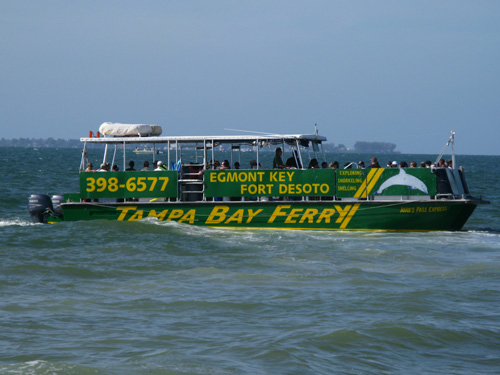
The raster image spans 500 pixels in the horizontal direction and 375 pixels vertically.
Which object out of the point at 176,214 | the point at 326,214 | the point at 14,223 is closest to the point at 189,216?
the point at 176,214

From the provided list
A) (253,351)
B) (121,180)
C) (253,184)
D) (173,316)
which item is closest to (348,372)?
(253,351)

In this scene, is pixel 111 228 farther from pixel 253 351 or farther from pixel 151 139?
pixel 253 351

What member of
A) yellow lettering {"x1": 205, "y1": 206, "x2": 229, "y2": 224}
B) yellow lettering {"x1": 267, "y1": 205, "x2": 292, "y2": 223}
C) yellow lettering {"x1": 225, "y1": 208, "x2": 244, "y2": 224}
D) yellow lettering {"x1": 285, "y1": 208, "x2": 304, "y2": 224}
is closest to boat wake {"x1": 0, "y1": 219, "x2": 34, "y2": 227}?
yellow lettering {"x1": 205, "y1": 206, "x2": 229, "y2": 224}

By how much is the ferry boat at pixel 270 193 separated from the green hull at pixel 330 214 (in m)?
0.03

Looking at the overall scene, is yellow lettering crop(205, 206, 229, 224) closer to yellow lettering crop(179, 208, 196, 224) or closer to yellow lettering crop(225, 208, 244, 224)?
yellow lettering crop(225, 208, 244, 224)

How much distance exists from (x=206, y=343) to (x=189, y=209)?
1096cm

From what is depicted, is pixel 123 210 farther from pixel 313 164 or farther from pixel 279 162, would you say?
pixel 313 164

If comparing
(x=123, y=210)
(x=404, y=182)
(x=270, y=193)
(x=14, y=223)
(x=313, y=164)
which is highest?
(x=313, y=164)

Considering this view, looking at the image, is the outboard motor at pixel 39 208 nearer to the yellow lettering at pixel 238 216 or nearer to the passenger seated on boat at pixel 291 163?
the yellow lettering at pixel 238 216

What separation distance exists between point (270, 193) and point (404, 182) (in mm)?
3545

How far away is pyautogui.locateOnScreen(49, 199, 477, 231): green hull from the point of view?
19031 mm

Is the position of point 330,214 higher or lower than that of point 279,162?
lower

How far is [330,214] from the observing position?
19156 millimetres

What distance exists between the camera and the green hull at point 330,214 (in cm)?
1903
